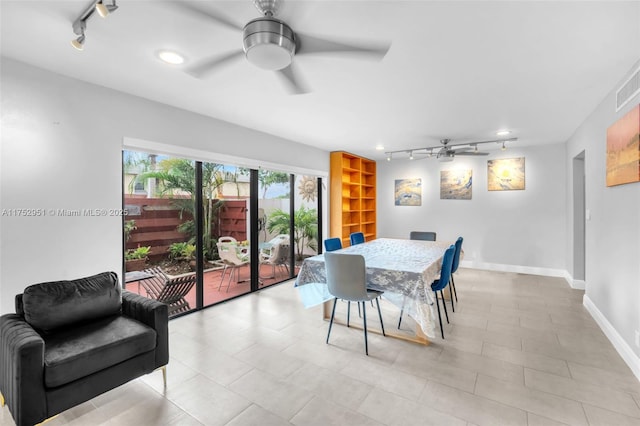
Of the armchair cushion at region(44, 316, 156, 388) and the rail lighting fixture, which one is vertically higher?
the rail lighting fixture

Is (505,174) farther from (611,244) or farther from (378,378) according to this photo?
(378,378)

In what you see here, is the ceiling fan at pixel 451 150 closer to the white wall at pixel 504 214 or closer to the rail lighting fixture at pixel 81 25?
the white wall at pixel 504 214

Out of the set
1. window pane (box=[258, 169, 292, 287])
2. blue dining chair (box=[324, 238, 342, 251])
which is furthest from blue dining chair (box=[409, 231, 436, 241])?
window pane (box=[258, 169, 292, 287])

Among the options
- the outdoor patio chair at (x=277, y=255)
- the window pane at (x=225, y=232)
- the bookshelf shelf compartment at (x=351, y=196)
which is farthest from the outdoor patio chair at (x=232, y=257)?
the bookshelf shelf compartment at (x=351, y=196)

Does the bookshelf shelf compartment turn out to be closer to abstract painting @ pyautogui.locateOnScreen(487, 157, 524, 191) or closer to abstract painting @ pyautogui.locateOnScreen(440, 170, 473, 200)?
abstract painting @ pyautogui.locateOnScreen(440, 170, 473, 200)

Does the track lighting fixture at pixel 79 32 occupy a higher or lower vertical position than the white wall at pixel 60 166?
higher

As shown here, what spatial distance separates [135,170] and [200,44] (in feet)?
5.94

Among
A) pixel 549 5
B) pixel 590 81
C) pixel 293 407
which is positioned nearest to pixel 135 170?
pixel 293 407

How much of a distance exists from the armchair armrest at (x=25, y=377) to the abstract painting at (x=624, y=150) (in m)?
4.20

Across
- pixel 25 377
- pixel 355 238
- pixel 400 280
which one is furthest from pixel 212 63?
pixel 355 238

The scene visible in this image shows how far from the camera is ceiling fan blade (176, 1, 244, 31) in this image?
1.68 metres

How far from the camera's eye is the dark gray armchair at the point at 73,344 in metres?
1.67

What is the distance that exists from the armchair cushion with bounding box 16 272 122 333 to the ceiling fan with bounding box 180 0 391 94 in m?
1.81

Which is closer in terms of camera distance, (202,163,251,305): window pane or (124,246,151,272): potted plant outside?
(124,246,151,272): potted plant outside
